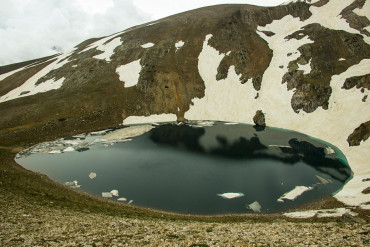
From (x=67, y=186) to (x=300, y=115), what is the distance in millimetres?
85080

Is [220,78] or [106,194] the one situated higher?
[220,78]

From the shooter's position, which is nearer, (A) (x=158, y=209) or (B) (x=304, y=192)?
(A) (x=158, y=209)

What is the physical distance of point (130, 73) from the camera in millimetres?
143375

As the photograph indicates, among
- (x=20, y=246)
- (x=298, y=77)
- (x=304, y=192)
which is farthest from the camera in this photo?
(x=298, y=77)

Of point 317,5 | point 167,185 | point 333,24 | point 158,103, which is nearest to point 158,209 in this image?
point 167,185

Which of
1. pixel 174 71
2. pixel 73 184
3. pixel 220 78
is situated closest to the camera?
pixel 73 184

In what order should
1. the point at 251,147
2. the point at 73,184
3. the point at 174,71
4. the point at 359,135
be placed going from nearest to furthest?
the point at 73,184 < the point at 359,135 < the point at 251,147 < the point at 174,71

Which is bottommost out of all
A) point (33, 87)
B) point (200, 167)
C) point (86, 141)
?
point (200, 167)

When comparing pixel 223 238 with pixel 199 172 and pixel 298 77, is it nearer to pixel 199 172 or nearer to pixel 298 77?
pixel 199 172

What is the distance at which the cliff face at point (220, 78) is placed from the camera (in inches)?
3930

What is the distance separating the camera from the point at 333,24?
13962cm

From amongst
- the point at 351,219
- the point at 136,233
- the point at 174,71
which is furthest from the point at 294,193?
the point at 174,71

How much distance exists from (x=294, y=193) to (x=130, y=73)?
112 metres

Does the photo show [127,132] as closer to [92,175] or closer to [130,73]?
[92,175]
